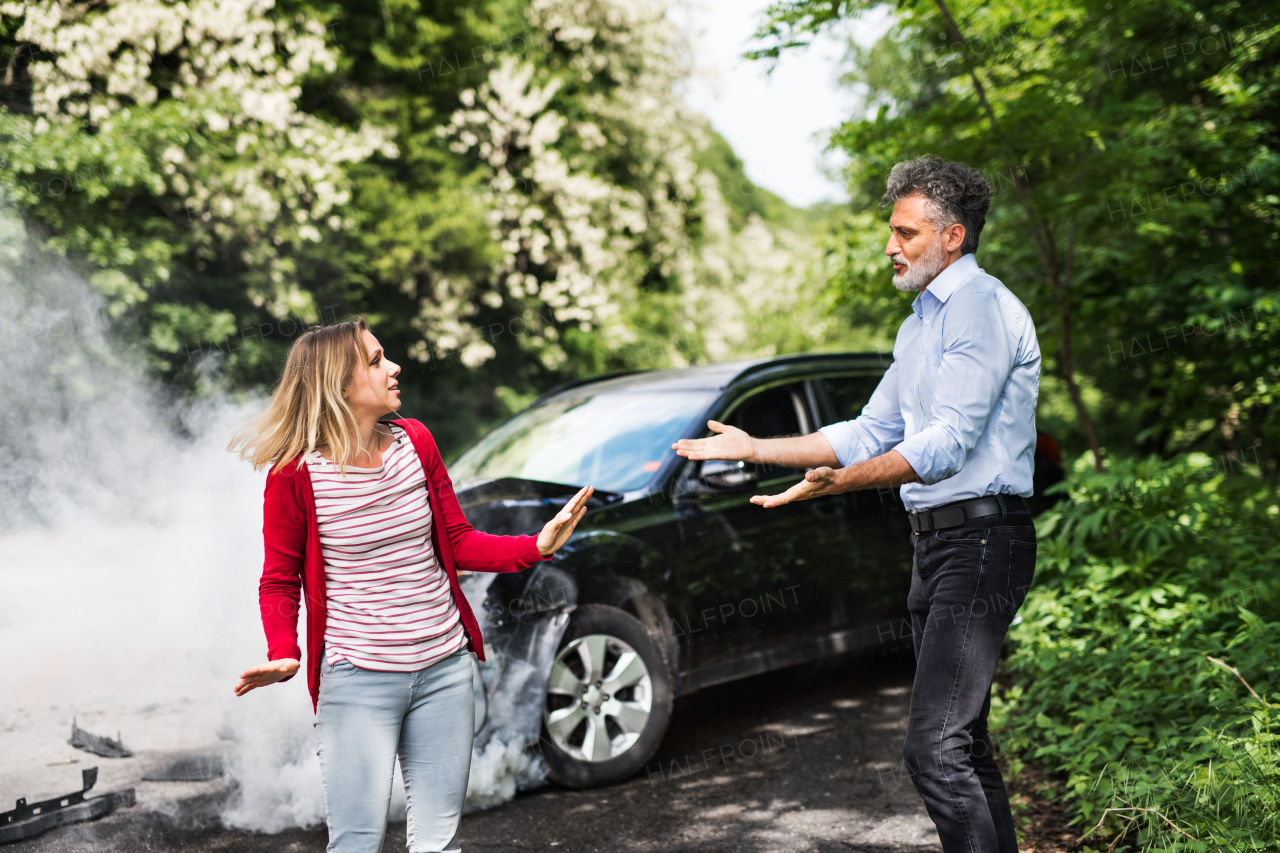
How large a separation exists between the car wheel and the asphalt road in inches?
6.1

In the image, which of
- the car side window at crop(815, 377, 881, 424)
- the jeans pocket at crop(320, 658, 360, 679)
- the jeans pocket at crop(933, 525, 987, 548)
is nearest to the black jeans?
the jeans pocket at crop(933, 525, 987, 548)

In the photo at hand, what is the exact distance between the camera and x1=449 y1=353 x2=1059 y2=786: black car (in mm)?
4477

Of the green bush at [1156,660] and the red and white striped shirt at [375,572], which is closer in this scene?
the red and white striped shirt at [375,572]

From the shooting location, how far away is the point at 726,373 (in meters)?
5.59

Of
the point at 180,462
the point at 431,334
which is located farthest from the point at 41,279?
the point at 431,334

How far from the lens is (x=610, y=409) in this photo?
5633 millimetres

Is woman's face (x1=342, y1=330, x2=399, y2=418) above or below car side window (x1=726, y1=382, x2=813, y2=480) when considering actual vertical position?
above

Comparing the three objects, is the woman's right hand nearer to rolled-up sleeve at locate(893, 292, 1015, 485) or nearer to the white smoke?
rolled-up sleeve at locate(893, 292, 1015, 485)

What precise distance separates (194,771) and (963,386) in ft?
12.4

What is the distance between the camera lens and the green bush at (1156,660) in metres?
3.49

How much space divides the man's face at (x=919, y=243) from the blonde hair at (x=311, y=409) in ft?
5.25

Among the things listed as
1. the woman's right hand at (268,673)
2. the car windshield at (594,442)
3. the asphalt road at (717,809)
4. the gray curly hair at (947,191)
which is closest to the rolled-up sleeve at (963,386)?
the gray curly hair at (947,191)

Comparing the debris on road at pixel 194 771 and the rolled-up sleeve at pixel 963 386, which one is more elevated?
the rolled-up sleeve at pixel 963 386

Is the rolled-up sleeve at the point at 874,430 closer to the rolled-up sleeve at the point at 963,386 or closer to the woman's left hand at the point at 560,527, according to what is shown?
the rolled-up sleeve at the point at 963,386
